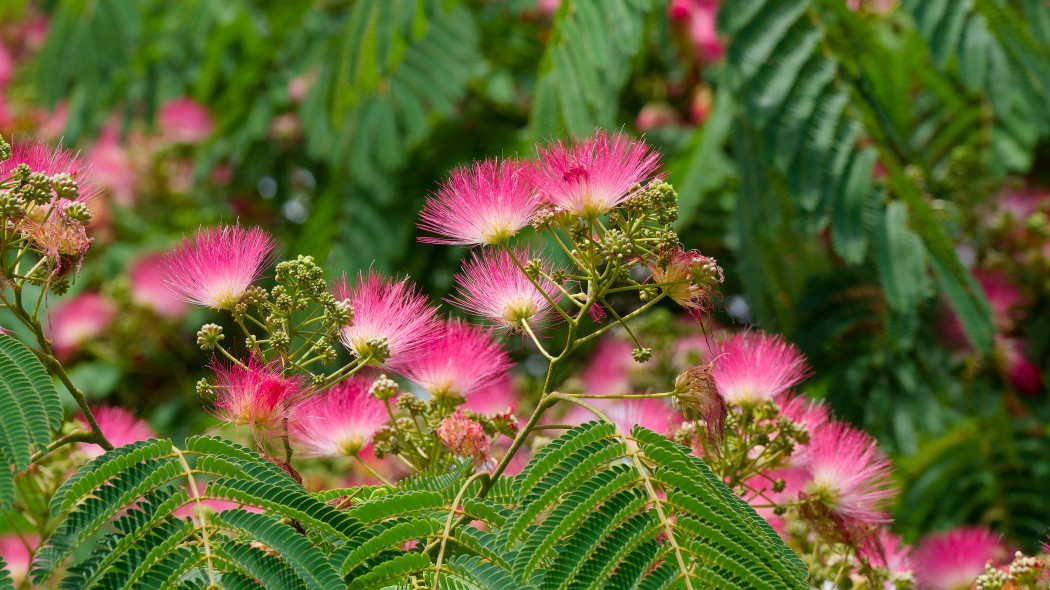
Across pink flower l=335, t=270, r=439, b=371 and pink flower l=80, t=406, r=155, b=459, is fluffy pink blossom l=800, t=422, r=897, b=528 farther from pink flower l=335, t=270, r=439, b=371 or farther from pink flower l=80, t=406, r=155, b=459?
pink flower l=80, t=406, r=155, b=459

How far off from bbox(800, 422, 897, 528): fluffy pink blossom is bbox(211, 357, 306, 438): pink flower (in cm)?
112

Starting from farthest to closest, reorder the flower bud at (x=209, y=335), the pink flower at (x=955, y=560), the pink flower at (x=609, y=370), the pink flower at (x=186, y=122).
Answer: the pink flower at (x=186, y=122) < the pink flower at (x=609, y=370) < the pink flower at (x=955, y=560) < the flower bud at (x=209, y=335)

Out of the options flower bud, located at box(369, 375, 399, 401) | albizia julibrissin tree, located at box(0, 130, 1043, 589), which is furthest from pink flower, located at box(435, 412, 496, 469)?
flower bud, located at box(369, 375, 399, 401)

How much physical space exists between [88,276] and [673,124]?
362 centimetres

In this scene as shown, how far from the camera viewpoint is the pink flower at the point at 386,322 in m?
1.83

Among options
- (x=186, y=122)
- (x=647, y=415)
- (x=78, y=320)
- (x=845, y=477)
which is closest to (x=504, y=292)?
(x=647, y=415)

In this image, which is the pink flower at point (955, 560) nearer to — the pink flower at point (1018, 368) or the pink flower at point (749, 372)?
the pink flower at point (749, 372)

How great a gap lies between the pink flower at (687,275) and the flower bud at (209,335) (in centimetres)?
81

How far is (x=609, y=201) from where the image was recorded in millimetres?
1641

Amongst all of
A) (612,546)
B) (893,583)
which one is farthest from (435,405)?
(893,583)

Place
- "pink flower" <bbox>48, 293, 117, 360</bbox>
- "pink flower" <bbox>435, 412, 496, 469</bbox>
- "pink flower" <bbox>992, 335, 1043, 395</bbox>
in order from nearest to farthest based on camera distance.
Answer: "pink flower" <bbox>435, 412, 496, 469</bbox>
"pink flower" <bbox>992, 335, 1043, 395</bbox>
"pink flower" <bbox>48, 293, 117, 360</bbox>

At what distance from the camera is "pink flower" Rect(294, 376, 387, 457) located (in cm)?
205

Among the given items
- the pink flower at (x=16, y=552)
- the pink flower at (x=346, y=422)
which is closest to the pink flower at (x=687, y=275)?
the pink flower at (x=346, y=422)

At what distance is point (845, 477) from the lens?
2045mm
